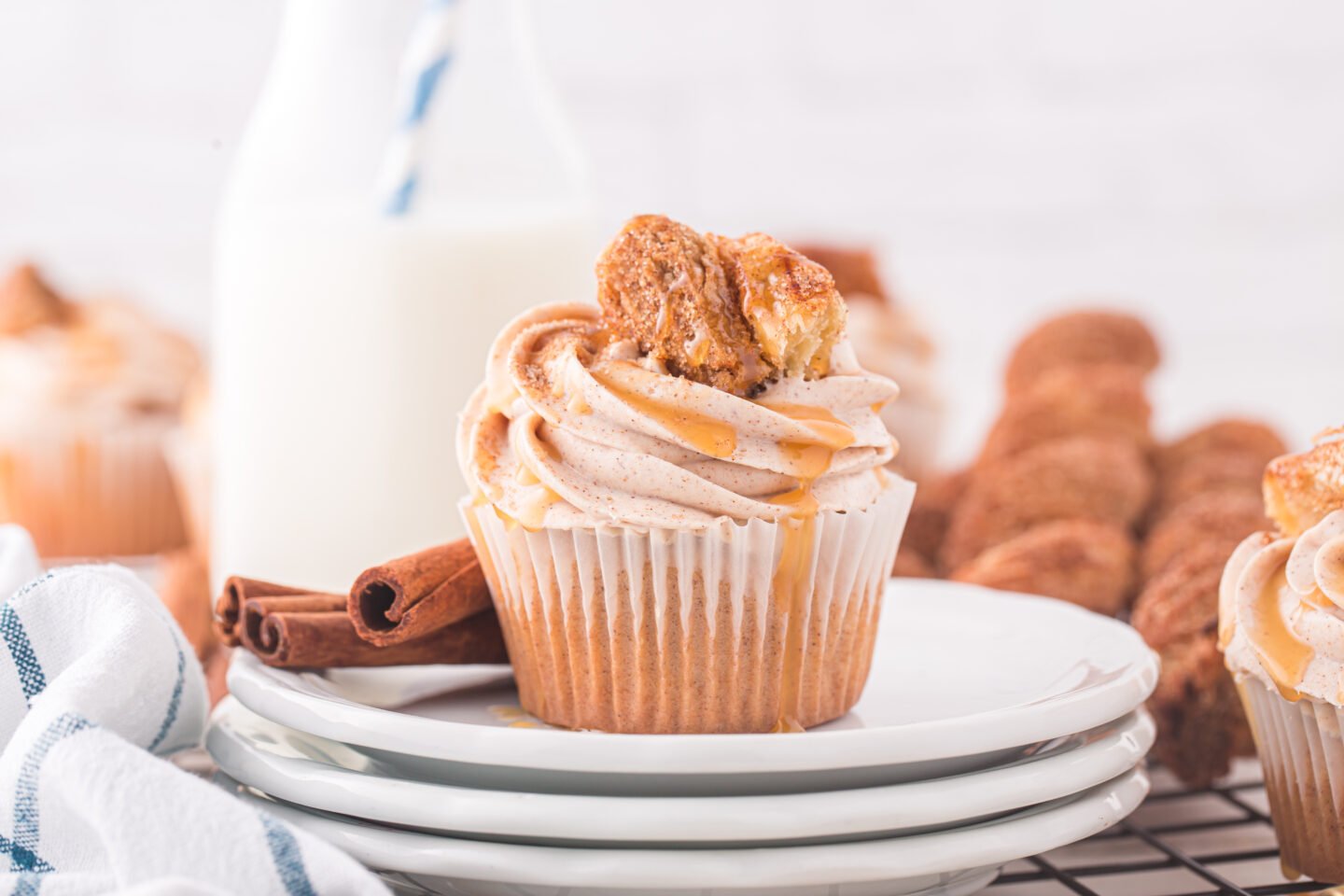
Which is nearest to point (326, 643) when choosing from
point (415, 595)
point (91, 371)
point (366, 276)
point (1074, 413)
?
point (415, 595)

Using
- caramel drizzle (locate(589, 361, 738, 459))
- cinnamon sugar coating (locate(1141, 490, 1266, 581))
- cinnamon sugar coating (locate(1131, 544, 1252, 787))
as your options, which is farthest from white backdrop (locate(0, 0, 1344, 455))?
caramel drizzle (locate(589, 361, 738, 459))

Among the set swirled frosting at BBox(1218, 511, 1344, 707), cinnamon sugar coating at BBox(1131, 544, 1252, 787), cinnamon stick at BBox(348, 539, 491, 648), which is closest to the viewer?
swirled frosting at BBox(1218, 511, 1344, 707)

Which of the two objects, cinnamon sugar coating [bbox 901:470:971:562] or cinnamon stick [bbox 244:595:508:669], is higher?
cinnamon stick [bbox 244:595:508:669]

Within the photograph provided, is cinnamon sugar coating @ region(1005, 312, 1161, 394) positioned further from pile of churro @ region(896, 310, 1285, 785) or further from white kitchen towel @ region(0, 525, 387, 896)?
white kitchen towel @ region(0, 525, 387, 896)

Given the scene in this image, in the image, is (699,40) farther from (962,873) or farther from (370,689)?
(962,873)

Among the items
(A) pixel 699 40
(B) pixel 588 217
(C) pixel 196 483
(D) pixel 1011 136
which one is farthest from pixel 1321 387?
(C) pixel 196 483

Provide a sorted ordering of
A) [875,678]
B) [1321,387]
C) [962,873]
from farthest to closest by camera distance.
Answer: [1321,387] → [875,678] → [962,873]
